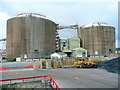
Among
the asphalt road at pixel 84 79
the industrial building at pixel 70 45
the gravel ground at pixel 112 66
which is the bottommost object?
the gravel ground at pixel 112 66

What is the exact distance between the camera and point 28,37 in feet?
186

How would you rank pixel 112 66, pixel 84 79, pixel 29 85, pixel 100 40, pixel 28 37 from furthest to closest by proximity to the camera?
pixel 100 40 → pixel 28 37 → pixel 112 66 → pixel 84 79 → pixel 29 85

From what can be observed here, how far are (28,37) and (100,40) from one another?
41.9m

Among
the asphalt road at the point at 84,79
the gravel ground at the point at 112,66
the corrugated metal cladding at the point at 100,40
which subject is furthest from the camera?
the corrugated metal cladding at the point at 100,40

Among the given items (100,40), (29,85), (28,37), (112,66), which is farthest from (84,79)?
(100,40)

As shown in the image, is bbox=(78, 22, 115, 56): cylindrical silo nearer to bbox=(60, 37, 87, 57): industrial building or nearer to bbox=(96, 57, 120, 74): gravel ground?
bbox=(60, 37, 87, 57): industrial building

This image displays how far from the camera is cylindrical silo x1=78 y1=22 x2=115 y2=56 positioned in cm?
6495

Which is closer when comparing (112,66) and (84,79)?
(84,79)

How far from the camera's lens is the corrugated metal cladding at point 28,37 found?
5556 centimetres

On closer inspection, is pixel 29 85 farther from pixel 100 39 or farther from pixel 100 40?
pixel 100 39

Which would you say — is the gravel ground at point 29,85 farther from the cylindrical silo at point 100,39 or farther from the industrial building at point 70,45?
the cylindrical silo at point 100,39

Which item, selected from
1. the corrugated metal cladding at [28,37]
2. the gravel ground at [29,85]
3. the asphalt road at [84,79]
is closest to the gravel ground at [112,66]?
the asphalt road at [84,79]

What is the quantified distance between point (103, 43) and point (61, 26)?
31660mm

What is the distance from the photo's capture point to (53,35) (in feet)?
219
